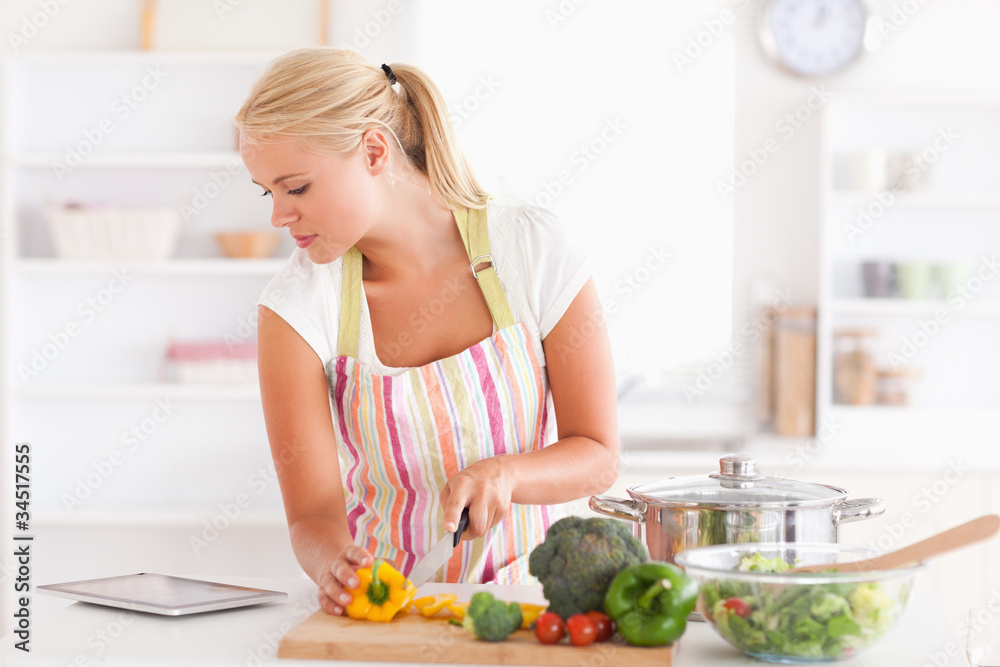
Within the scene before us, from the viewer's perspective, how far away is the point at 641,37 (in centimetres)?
345

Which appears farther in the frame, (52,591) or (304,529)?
(304,529)

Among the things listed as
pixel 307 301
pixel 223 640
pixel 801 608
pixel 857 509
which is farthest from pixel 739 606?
pixel 307 301

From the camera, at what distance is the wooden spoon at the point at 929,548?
93cm

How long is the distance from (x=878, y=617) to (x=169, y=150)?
111 inches

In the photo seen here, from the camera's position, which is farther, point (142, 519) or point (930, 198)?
point (930, 198)

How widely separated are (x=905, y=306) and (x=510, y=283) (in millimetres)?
2112

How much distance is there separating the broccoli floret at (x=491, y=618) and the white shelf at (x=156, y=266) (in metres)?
2.15

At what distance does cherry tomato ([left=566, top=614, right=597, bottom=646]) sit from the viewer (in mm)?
981

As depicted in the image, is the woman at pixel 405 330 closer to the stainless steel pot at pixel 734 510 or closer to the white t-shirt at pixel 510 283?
the white t-shirt at pixel 510 283

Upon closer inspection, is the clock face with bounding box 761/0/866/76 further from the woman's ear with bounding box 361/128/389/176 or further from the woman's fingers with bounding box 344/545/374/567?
the woman's fingers with bounding box 344/545/374/567

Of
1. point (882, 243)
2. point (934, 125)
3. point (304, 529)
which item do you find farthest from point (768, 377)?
point (304, 529)

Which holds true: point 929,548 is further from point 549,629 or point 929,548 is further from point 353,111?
point 353,111

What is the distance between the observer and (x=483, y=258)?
152cm

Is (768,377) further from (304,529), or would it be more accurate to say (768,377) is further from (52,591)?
(52,591)
